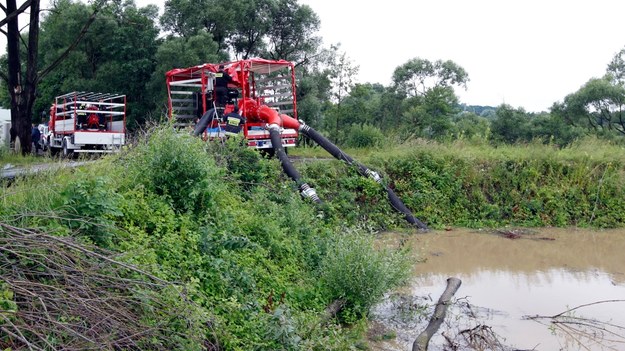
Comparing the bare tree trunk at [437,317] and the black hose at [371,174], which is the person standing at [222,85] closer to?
the black hose at [371,174]

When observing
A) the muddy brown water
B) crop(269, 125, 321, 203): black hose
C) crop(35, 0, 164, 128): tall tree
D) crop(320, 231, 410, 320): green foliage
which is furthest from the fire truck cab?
crop(320, 231, 410, 320): green foliage

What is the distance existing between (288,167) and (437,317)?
5947mm

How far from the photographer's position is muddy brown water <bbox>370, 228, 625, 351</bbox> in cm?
757

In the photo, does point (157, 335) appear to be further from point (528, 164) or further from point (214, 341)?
point (528, 164)

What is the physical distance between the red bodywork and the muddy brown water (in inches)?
153

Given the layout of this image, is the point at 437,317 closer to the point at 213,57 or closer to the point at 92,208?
the point at 92,208

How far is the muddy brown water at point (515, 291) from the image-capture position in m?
7.57

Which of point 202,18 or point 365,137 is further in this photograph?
point 202,18

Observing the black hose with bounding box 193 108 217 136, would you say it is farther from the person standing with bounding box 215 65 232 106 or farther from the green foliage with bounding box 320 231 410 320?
the green foliage with bounding box 320 231 410 320

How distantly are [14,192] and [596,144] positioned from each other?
1665 centimetres

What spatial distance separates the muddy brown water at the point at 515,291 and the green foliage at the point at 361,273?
17.0 inches

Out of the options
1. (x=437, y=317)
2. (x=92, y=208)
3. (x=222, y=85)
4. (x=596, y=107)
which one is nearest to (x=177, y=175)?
(x=92, y=208)

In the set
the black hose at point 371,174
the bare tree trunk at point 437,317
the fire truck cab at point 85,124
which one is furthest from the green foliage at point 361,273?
the fire truck cab at point 85,124

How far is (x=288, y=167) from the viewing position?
1305cm
